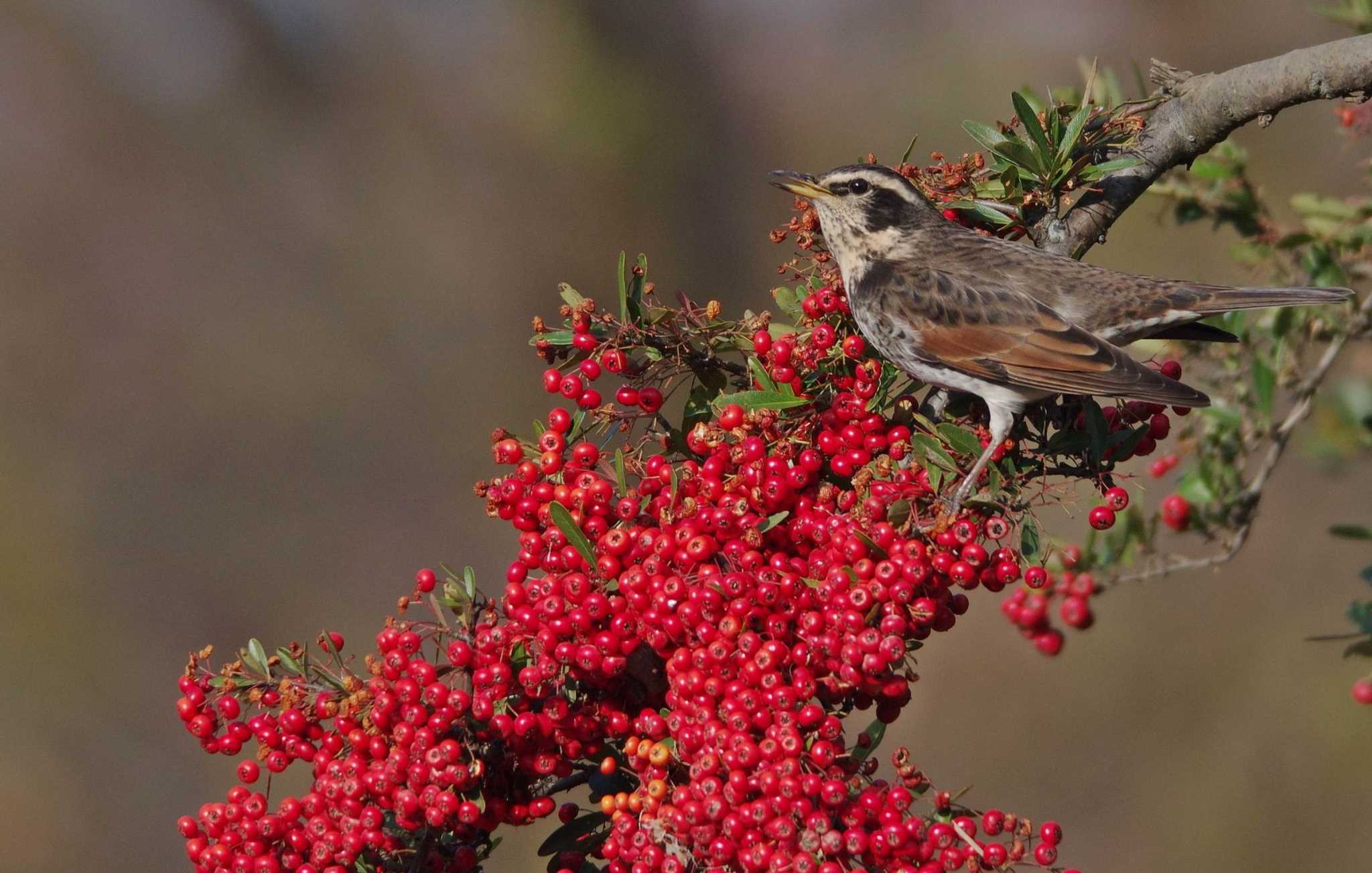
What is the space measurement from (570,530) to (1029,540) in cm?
116

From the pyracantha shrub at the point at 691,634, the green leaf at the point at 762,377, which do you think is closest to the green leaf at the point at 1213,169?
the pyracantha shrub at the point at 691,634

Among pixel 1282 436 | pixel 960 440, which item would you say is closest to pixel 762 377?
pixel 960 440

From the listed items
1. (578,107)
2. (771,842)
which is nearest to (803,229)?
(771,842)

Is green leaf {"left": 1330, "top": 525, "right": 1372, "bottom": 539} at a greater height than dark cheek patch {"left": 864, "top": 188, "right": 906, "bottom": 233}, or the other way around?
dark cheek patch {"left": 864, "top": 188, "right": 906, "bottom": 233}

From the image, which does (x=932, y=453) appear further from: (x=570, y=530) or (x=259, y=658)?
(x=259, y=658)

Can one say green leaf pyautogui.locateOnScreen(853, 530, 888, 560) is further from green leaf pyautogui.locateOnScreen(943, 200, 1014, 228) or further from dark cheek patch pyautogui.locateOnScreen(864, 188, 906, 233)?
dark cheek patch pyautogui.locateOnScreen(864, 188, 906, 233)

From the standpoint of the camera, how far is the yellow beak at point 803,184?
462 cm

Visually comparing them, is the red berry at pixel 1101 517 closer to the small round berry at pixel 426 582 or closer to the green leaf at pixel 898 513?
the green leaf at pixel 898 513

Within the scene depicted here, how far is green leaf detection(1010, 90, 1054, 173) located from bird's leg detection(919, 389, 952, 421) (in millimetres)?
865

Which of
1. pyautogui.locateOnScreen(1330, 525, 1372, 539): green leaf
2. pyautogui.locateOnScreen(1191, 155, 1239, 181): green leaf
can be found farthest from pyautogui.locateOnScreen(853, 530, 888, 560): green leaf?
pyautogui.locateOnScreen(1191, 155, 1239, 181): green leaf

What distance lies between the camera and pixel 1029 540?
10.3 feet

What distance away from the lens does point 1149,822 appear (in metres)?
10.2

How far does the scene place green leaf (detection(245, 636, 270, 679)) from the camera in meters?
3.19

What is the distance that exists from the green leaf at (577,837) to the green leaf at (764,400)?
119cm
